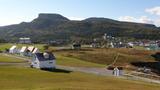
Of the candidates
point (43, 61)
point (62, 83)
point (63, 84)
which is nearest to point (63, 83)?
point (62, 83)

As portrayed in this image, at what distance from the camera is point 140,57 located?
162875 millimetres

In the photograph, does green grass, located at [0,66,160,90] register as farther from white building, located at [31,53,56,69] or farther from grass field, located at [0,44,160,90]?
white building, located at [31,53,56,69]

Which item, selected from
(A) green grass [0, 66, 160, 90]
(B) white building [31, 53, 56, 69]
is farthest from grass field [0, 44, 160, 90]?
(B) white building [31, 53, 56, 69]

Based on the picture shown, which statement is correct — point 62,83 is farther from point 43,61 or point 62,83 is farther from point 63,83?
point 43,61

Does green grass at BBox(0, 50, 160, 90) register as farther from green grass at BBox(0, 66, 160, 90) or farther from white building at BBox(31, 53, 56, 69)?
white building at BBox(31, 53, 56, 69)

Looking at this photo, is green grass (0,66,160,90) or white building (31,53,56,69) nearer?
green grass (0,66,160,90)

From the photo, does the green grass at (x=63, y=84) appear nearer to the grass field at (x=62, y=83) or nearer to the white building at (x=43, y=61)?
the grass field at (x=62, y=83)

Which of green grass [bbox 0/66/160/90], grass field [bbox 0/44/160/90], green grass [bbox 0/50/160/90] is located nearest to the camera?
green grass [bbox 0/66/160/90]

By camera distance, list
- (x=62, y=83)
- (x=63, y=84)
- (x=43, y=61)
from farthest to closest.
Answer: (x=43, y=61), (x=62, y=83), (x=63, y=84)

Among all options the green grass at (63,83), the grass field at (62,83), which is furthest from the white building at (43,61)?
the green grass at (63,83)

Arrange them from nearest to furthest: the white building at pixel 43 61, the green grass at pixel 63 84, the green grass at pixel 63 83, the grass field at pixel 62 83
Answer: the green grass at pixel 63 84
the green grass at pixel 63 83
the grass field at pixel 62 83
the white building at pixel 43 61

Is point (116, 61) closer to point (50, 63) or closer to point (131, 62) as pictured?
point (131, 62)

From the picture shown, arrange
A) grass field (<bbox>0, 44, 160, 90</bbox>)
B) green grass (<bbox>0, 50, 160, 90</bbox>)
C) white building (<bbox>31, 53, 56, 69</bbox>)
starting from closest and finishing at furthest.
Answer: green grass (<bbox>0, 50, 160, 90</bbox>)
grass field (<bbox>0, 44, 160, 90</bbox>)
white building (<bbox>31, 53, 56, 69</bbox>)

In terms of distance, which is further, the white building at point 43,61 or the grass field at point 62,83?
the white building at point 43,61
